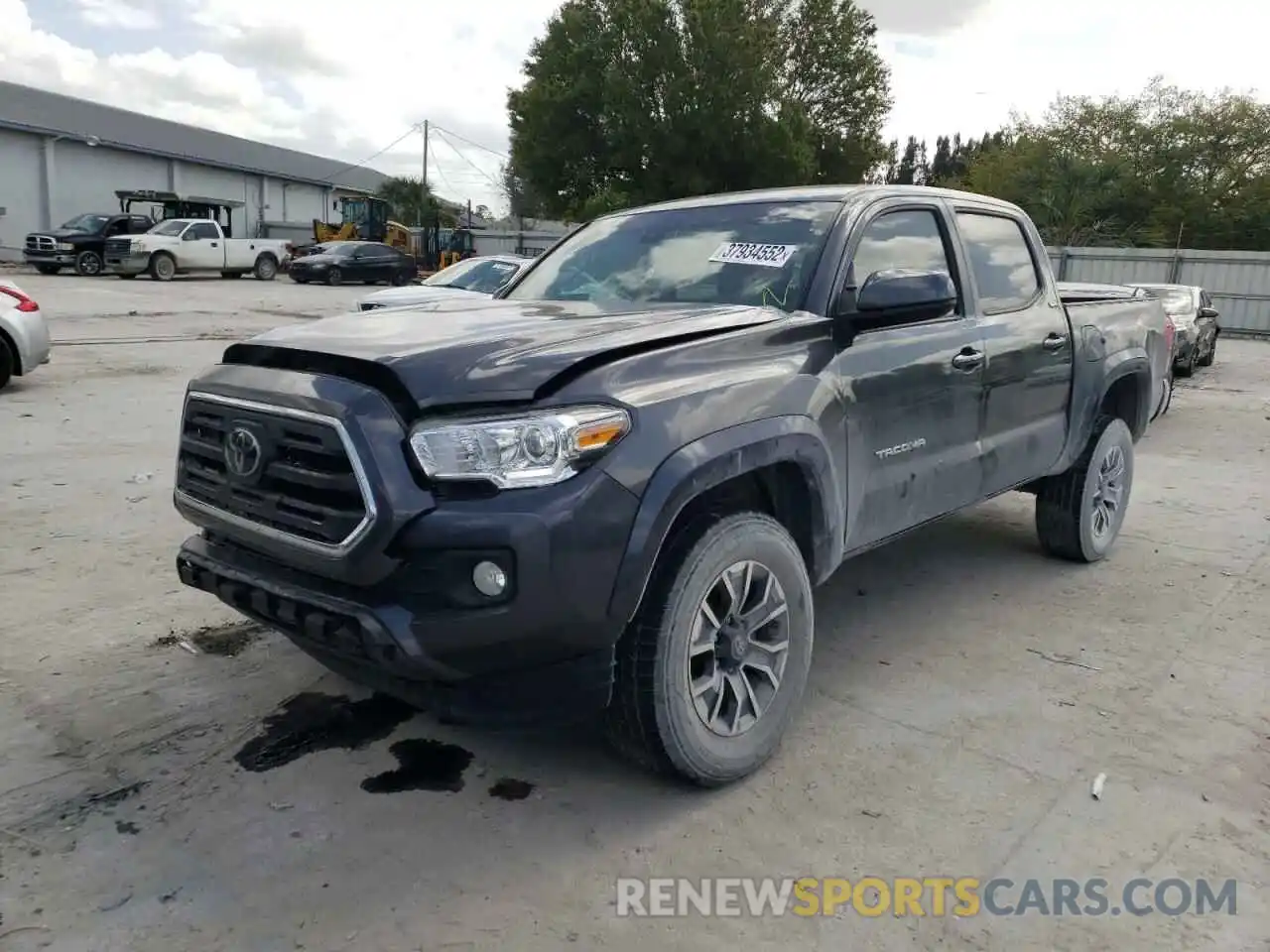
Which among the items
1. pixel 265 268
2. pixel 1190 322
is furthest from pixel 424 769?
pixel 265 268

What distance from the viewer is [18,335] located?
31.0 ft

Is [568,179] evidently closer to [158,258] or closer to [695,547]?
[158,258]

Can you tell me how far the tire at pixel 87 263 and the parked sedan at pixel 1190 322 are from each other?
27.8m

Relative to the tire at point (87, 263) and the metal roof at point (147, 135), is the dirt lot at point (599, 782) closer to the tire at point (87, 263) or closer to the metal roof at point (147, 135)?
the tire at point (87, 263)

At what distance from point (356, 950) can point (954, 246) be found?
3561 millimetres

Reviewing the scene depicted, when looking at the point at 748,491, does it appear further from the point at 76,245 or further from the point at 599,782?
the point at 76,245

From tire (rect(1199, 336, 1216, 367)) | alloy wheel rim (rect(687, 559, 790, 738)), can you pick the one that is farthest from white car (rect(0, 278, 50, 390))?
tire (rect(1199, 336, 1216, 367))

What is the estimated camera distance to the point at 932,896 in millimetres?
2611

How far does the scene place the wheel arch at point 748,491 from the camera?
2637mm

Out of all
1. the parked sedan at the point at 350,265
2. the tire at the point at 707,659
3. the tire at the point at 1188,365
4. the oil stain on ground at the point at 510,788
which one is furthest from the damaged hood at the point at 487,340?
the parked sedan at the point at 350,265

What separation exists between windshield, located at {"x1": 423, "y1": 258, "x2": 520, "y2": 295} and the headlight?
1080 centimetres

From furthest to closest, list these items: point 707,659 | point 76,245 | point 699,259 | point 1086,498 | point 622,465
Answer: point 76,245 < point 1086,498 < point 699,259 < point 707,659 < point 622,465

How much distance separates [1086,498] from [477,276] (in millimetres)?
9828

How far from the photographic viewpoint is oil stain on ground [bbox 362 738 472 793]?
121 inches
